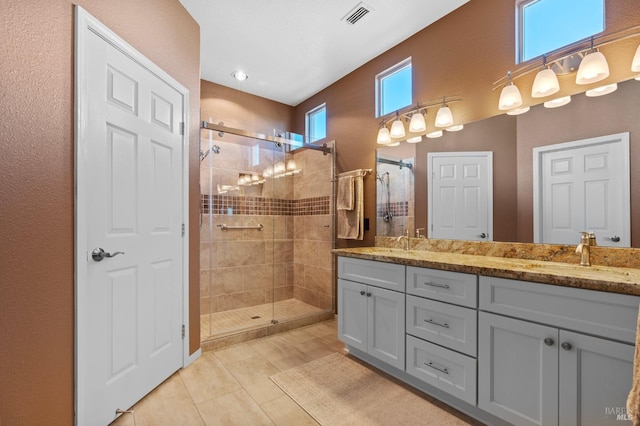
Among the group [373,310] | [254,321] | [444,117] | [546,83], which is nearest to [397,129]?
[444,117]

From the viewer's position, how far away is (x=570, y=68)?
5.91 feet

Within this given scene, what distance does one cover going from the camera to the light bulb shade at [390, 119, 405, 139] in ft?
9.03

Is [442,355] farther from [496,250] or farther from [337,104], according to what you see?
[337,104]

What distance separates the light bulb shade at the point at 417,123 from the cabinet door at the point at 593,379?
1796 millimetres

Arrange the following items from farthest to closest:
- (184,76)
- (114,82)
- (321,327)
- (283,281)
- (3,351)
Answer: (283,281) → (321,327) → (184,76) → (114,82) → (3,351)

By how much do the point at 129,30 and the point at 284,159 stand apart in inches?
84.1

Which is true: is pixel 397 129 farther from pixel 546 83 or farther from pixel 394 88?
pixel 546 83

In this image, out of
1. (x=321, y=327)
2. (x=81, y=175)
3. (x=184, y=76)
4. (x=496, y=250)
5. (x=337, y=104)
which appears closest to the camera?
(x=81, y=175)

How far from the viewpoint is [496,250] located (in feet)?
6.83

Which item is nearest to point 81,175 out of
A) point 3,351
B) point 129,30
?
point 3,351

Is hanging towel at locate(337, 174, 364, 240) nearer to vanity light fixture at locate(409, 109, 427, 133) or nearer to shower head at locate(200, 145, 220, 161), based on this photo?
vanity light fixture at locate(409, 109, 427, 133)

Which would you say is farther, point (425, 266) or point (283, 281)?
point (283, 281)

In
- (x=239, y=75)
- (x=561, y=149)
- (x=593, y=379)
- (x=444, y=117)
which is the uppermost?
(x=239, y=75)

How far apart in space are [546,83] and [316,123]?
2.70 metres
